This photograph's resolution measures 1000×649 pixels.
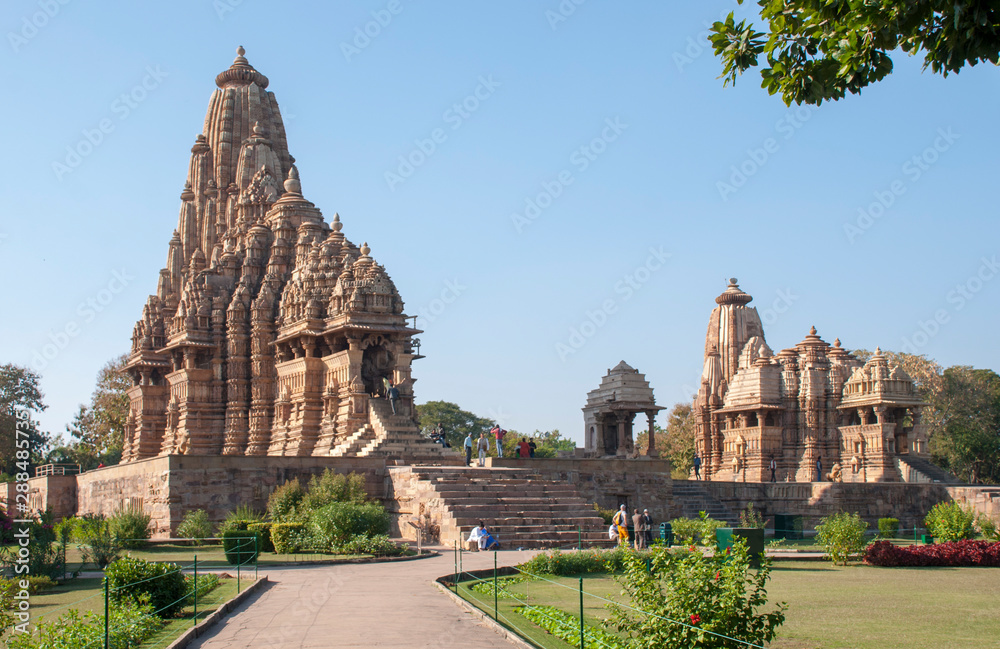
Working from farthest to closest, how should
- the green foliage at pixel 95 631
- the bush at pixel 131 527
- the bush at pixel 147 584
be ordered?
1. the bush at pixel 131 527
2. the bush at pixel 147 584
3. the green foliage at pixel 95 631

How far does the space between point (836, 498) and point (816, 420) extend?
8959 millimetres

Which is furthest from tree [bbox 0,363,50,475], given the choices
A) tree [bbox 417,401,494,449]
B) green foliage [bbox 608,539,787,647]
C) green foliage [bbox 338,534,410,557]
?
green foliage [bbox 608,539,787,647]

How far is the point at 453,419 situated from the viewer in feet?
268

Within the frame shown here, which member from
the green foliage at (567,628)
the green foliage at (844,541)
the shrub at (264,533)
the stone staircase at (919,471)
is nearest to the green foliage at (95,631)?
the green foliage at (567,628)

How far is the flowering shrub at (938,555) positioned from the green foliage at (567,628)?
10.0 m

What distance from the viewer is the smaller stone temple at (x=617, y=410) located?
38625 millimetres

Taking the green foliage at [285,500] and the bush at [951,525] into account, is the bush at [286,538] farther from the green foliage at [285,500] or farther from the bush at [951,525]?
the bush at [951,525]

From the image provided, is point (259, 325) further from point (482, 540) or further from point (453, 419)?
point (453, 419)

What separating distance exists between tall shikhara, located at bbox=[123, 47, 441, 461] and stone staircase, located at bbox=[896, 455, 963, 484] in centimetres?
1878

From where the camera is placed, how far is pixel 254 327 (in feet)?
135

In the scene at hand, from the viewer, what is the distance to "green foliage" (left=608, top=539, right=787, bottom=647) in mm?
9320

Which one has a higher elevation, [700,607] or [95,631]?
[700,607]

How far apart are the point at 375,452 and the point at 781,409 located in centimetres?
2121

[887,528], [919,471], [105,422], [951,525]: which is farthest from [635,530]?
[105,422]
